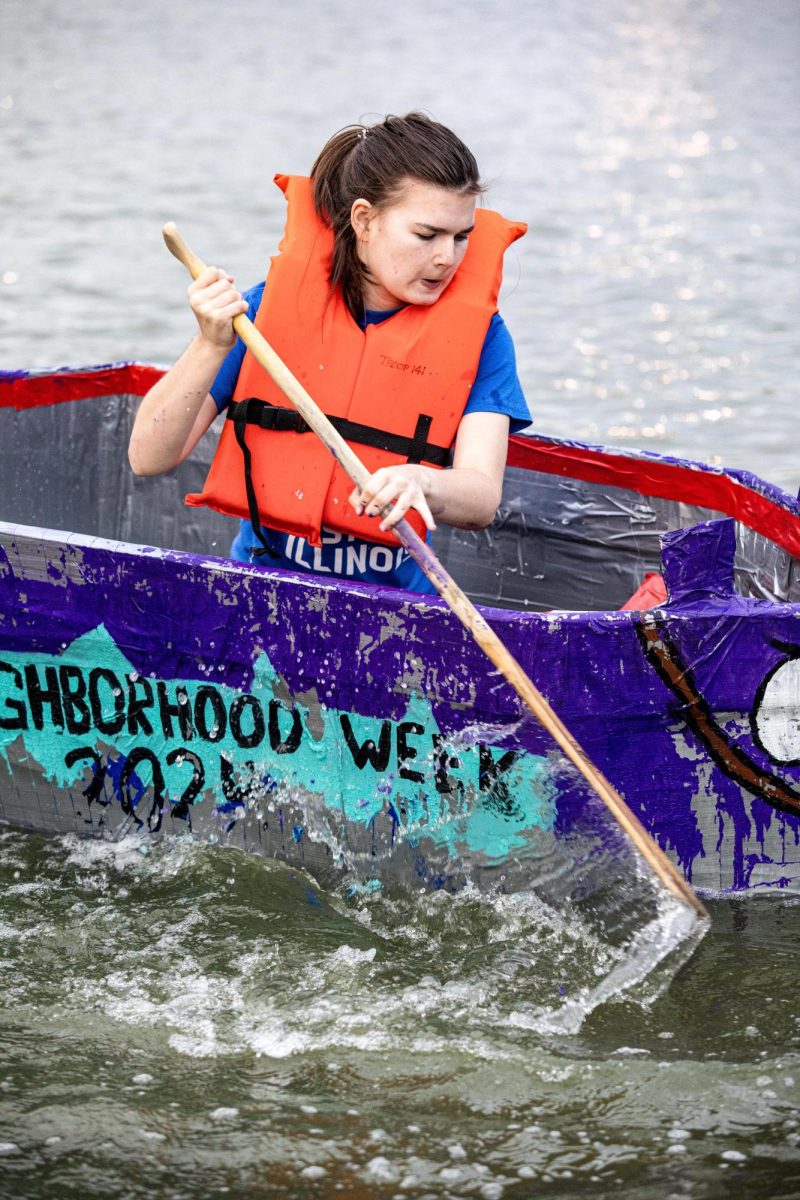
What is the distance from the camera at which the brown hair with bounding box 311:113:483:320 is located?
2.98 meters

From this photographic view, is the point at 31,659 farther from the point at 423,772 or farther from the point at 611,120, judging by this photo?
the point at 611,120

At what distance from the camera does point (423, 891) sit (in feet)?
10.4

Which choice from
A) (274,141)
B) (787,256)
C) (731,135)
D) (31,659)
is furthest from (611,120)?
(31,659)

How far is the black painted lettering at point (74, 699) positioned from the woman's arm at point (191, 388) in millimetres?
467

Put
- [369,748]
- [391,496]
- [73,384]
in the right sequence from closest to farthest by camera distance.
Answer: [391,496] < [369,748] < [73,384]

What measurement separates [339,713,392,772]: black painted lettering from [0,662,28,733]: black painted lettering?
0.76 meters

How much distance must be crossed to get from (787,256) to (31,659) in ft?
27.8

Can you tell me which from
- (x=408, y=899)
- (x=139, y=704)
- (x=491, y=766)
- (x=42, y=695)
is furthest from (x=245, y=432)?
(x=408, y=899)

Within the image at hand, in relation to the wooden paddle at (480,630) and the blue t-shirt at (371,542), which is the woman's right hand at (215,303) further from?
the blue t-shirt at (371,542)

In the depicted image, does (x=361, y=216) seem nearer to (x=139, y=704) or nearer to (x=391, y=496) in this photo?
(x=391, y=496)

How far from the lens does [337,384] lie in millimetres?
3238

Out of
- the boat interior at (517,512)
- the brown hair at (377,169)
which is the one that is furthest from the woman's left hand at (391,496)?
the boat interior at (517,512)

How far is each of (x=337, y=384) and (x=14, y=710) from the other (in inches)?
39.8

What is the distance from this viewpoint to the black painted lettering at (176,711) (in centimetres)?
319
